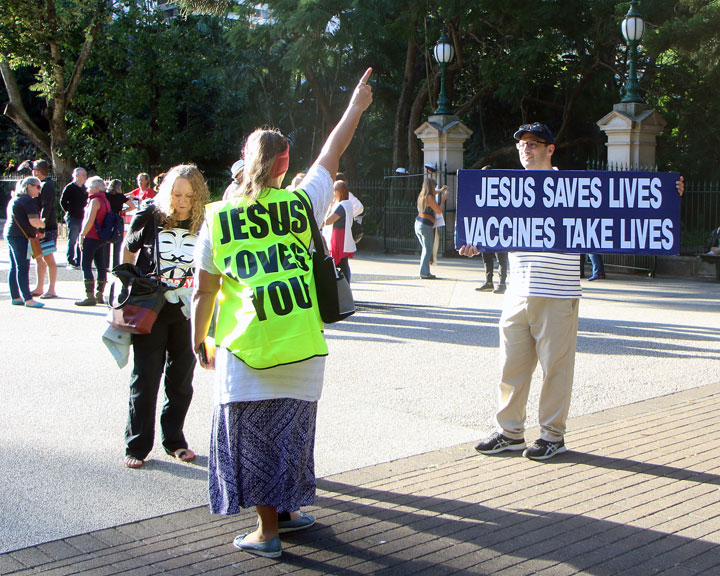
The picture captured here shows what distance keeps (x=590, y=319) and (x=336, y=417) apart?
5.37 metres

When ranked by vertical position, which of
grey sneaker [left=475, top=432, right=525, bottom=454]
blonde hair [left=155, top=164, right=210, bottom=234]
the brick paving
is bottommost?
the brick paving

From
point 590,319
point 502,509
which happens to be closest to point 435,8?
point 590,319

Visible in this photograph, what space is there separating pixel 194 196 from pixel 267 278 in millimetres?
1645

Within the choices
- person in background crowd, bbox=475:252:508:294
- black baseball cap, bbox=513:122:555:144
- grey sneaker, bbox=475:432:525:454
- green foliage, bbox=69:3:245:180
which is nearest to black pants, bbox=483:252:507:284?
person in background crowd, bbox=475:252:508:294

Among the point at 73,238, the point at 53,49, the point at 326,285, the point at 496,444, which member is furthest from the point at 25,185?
the point at 53,49

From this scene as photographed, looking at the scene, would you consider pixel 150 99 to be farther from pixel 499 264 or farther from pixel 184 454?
pixel 184 454

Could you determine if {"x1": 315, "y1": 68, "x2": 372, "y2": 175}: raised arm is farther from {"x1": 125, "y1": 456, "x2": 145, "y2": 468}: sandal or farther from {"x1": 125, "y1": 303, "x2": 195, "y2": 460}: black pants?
{"x1": 125, "y1": 456, "x2": 145, "y2": 468}: sandal

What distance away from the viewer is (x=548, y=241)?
4.98 metres

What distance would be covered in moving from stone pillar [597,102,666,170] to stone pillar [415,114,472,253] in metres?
3.52

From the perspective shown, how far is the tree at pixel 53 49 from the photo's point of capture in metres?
23.2

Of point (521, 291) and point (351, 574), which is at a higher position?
point (521, 291)

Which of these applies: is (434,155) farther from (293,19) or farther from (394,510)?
(394,510)

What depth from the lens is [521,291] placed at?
5043 mm

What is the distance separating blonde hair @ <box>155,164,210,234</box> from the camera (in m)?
4.92
